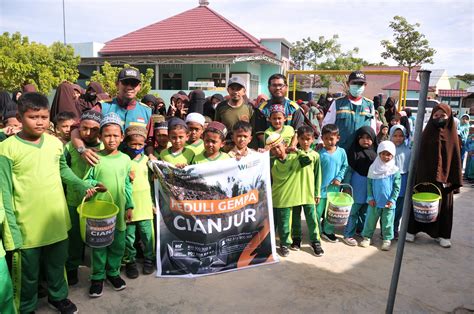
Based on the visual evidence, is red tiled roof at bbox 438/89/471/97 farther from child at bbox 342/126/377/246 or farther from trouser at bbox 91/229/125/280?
trouser at bbox 91/229/125/280

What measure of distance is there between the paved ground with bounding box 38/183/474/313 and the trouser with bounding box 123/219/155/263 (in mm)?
236

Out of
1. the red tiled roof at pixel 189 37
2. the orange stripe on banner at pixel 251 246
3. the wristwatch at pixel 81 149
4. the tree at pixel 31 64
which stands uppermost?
the red tiled roof at pixel 189 37

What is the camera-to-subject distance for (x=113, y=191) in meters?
3.27

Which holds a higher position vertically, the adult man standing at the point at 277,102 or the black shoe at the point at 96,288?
the adult man standing at the point at 277,102

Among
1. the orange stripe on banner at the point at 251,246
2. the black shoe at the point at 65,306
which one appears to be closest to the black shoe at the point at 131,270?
the black shoe at the point at 65,306

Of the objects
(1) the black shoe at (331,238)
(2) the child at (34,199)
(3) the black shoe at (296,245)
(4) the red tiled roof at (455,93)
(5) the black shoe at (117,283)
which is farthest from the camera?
(4) the red tiled roof at (455,93)

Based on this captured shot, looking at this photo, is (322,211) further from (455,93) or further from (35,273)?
(455,93)

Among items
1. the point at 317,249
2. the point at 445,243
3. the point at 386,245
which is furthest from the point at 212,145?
the point at 445,243

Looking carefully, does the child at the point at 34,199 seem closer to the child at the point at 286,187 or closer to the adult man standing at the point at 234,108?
the adult man standing at the point at 234,108

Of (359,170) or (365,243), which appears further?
(359,170)

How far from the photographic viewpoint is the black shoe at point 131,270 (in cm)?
365

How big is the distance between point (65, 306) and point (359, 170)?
3.72m

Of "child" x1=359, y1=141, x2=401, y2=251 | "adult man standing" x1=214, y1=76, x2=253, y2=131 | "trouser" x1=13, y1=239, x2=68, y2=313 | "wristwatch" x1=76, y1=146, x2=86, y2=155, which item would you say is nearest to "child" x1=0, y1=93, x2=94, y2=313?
"trouser" x1=13, y1=239, x2=68, y2=313

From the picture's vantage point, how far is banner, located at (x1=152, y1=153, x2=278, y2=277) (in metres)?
3.51
